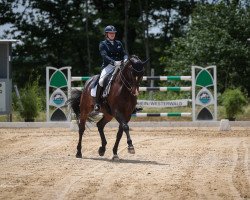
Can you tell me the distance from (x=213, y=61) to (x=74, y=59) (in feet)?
57.5

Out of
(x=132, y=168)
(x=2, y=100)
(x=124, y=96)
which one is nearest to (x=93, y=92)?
(x=124, y=96)

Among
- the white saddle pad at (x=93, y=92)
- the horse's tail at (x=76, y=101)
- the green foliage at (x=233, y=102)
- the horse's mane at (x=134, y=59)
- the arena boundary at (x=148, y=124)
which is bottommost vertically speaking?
the arena boundary at (x=148, y=124)

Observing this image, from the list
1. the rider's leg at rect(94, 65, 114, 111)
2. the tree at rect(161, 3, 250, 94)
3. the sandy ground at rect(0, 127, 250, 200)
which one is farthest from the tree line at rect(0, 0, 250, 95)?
the rider's leg at rect(94, 65, 114, 111)

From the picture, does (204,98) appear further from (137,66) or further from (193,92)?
(137,66)

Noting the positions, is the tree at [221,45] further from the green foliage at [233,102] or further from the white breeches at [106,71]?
the white breeches at [106,71]

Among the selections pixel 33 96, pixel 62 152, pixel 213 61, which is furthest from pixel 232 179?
pixel 213 61

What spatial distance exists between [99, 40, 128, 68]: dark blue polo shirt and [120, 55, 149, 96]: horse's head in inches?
20.4

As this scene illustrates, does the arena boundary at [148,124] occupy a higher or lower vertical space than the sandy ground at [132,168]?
lower

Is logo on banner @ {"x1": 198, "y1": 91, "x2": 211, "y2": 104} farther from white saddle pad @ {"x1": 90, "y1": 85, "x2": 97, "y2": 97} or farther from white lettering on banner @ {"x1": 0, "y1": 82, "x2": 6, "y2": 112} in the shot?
white saddle pad @ {"x1": 90, "y1": 85, "x2": 97, "y2": 97}

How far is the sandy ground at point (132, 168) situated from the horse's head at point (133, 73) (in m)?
1.42

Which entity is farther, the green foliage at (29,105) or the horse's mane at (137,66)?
the green foliage at (29,105)

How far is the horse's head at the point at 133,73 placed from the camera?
1538 centimetres

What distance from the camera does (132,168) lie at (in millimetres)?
13734

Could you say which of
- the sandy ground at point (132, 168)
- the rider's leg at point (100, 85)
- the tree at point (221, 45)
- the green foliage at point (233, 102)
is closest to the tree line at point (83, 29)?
the tree at point (221, 45)
